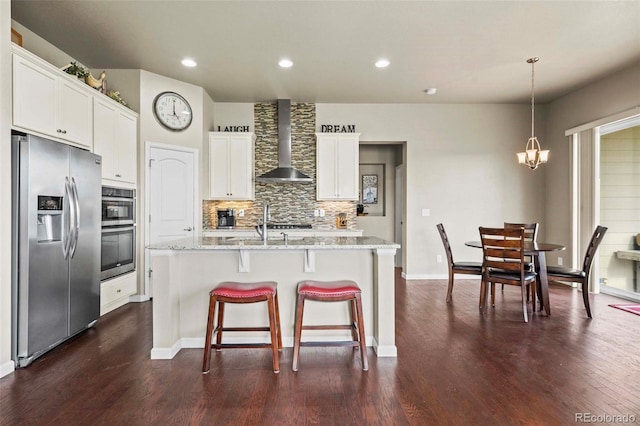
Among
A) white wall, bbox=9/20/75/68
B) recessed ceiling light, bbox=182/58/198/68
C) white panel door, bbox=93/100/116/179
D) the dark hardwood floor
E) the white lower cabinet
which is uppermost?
recessed ceiling light, bbox=182/58/198/68

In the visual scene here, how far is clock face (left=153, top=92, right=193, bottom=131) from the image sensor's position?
4469 millimetres

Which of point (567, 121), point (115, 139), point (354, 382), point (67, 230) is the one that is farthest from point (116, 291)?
point (567, 121)

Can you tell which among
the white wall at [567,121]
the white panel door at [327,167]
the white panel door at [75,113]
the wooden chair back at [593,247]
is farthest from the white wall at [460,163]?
the white panel door at [75,113]

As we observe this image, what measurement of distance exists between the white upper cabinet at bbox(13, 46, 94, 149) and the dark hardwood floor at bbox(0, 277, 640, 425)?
1871mm

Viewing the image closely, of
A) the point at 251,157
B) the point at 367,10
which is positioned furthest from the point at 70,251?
the point at 367,10

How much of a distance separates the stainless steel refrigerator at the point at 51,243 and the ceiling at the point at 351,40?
1471 mm

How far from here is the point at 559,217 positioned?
536 centimetres

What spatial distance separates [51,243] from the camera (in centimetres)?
261

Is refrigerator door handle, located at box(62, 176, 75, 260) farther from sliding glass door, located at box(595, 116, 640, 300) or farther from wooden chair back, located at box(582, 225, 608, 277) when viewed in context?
sliding glass door, located at box(595, 116, 640, 300)

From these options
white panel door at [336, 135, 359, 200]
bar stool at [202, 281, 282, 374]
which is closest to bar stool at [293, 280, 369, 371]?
bar stool at [202, 281, 282, 374]

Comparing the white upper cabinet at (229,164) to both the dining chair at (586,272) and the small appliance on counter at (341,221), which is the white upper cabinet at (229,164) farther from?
the dining chair at (586,272)

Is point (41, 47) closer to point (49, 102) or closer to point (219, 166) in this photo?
point (49, 102)

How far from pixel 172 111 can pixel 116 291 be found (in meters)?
2.48

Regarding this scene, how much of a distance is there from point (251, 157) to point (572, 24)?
429cm
